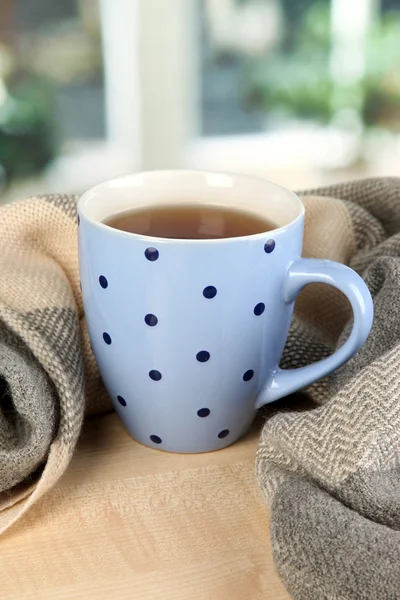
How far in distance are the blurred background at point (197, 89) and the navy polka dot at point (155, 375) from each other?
5.96ft

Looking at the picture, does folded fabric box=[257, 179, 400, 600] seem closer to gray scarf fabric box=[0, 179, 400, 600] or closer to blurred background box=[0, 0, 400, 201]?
gray scarf fabric box=[0, 179, 400, 600]

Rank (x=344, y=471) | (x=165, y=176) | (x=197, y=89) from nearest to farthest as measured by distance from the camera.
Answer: (x=344, y=471) < (x=165, y=176) < (x=197, y=89)

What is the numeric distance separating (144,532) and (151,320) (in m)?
0.10

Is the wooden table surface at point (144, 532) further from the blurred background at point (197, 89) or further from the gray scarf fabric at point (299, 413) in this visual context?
the blurred background at point (197, 89)

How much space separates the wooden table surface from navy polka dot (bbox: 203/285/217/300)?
0.35 feet

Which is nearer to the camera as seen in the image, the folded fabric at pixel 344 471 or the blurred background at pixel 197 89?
the folded fabric at pixel 344 471

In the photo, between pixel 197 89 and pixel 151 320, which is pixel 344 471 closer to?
pixel 151 320

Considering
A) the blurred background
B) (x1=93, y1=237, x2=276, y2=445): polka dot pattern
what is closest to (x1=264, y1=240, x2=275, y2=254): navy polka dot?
(x1=93, y1=237, x2=276, y2=445): polka dot pattern

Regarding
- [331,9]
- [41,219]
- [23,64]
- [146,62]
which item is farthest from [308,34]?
[41,219]

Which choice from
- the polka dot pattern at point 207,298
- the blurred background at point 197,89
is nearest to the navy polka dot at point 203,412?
the polka dot pattern at point 207,298

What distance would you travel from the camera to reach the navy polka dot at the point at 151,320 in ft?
1.24

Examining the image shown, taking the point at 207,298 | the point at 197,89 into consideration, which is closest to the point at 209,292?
the point at 207,298

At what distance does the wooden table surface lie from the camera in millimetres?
341

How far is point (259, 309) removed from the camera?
15.3 inches
